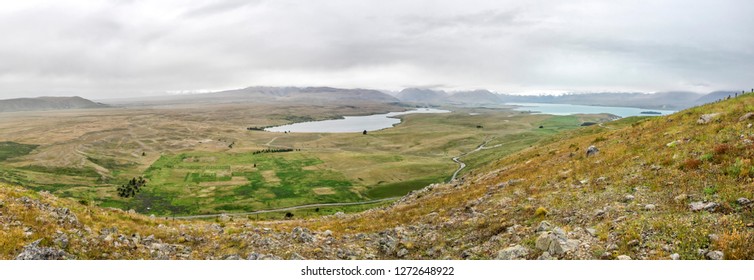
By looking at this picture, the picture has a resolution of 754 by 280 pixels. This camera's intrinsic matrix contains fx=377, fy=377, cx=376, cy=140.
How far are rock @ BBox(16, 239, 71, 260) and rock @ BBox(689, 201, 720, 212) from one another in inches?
1076

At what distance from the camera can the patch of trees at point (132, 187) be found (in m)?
134

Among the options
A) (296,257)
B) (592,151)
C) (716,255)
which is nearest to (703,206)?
(716,255)

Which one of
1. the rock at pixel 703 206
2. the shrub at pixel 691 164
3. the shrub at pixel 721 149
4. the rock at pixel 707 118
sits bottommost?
the rock at pixel 703 206

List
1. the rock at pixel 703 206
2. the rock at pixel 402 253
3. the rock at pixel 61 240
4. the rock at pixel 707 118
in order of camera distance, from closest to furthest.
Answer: the rock at pixel 703 206
the rock at pixel 61 240
the rock at pixel 402 253
the rock at pixel 707 118

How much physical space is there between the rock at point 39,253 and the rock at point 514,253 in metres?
19.2

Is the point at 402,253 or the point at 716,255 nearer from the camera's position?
the point at 716,255

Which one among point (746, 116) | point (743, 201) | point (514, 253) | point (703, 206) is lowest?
point (514, 253)

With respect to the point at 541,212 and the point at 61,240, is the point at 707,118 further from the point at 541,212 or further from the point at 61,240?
the point at 61,240

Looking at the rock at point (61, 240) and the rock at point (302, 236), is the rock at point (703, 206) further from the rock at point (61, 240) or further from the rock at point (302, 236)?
the rock at point (61, 240)

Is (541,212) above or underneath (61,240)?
above

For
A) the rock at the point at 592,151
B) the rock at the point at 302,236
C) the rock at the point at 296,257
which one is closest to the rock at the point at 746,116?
the rock at the point at 592,151

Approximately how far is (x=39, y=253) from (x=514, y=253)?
20160 mm

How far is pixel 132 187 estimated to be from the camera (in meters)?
144

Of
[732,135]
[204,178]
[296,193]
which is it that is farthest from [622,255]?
[204,178]
